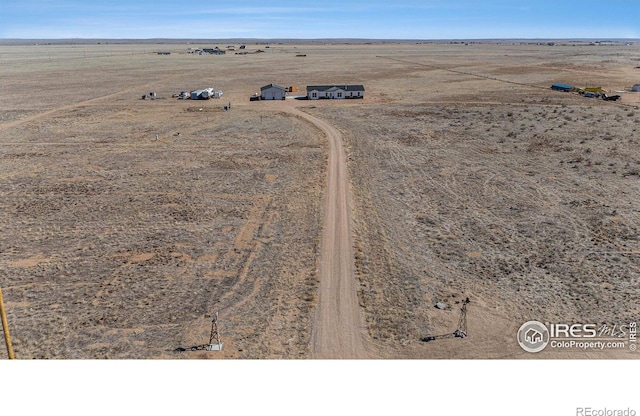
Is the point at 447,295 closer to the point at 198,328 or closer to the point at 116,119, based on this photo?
the point at 198,328

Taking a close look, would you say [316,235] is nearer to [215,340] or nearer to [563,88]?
[215,340]

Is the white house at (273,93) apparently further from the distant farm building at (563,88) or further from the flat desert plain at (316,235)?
the distant farm building at (563,88)

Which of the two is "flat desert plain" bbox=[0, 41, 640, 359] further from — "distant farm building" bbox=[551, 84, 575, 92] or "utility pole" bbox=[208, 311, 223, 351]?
"distant farm building" bbox=[551, 84, 575, 92]

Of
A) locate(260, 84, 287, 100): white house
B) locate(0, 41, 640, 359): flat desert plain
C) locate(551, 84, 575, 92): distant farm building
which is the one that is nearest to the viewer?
locate(0, 41, 640, 359): flat desert plain

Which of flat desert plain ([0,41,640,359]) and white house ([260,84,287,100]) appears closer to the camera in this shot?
flat desert plain ([0,41,640,359])

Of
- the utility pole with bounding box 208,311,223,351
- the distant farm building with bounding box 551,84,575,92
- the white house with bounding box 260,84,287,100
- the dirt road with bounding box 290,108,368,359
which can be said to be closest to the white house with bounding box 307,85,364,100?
the white house with bounding box 260,84,287,100

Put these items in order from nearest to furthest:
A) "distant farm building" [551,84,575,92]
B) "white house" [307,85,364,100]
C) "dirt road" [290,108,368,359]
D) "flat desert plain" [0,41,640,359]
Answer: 1. "dirt road" [290,108,368,359]
2. "flat desert plain" [0,41,640,359]
3. "white house" [307,85,364,100]
4. "distant farm building" [551,84,575,92]

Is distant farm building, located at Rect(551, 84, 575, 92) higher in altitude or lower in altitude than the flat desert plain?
higher

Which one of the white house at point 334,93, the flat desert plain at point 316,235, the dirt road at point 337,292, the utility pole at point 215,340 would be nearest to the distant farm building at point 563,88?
the flat desert plain at point 316,235
